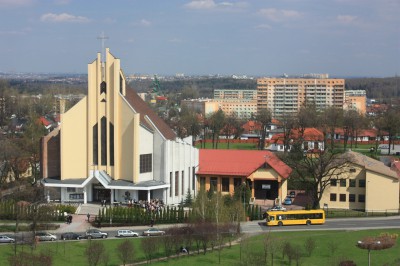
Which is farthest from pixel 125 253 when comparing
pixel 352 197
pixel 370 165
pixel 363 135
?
pixel 363 135

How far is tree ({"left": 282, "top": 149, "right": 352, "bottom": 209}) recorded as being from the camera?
55.7 metres

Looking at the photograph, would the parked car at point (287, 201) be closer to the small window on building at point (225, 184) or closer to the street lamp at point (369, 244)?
the small window on building at point (225, 184)

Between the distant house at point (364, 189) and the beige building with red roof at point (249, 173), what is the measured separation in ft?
17.6

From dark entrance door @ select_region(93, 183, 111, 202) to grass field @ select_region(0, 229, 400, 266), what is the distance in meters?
14.8

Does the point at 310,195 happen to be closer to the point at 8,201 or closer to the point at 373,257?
the point at 373,257

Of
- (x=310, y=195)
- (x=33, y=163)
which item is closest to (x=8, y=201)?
(x=33, y=163)

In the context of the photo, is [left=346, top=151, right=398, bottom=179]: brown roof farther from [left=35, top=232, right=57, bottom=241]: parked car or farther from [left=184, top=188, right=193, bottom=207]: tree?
[left=35, top=232, right=57, bottom=241]: parked car

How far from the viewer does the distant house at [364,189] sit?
56938mm

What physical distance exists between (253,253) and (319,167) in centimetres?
→ 2224

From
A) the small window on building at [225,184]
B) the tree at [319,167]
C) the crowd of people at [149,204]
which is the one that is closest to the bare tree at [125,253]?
the crowd of people at [149,204]

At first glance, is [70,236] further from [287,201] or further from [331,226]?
[287,201]

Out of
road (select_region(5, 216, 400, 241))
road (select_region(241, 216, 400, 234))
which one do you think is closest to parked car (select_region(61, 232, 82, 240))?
road (select_region(5, 216, 400, 241))

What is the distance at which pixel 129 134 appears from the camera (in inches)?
2287

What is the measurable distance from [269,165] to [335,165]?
289 inches
